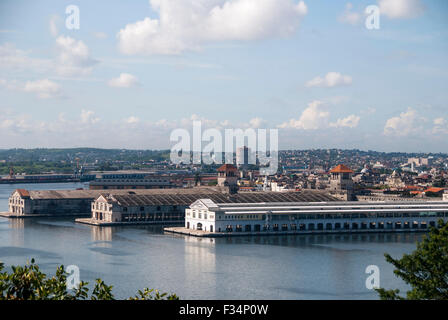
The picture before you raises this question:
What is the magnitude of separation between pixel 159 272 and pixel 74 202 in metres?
23.1

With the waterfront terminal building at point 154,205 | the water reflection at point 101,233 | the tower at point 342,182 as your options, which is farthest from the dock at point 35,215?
the tower at point 342,182

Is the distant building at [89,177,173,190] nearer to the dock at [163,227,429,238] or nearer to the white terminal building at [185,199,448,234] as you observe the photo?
the dock at [163,227,429,238]

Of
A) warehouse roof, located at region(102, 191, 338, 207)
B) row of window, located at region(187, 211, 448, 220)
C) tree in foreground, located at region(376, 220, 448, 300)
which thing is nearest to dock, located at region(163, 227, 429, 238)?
row of window, located at region(187, 211, 448, 220)

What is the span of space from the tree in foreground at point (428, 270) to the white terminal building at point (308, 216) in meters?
20.3

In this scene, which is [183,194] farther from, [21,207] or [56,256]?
[56,256]

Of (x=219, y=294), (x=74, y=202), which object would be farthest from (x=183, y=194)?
(x=219, y=294)

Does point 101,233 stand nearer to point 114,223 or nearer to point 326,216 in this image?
point 114,223

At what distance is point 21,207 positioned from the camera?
136ft

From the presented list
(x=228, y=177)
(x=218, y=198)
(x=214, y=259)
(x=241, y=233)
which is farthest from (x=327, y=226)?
(x=228, y=177)

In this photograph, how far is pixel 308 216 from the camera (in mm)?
32719

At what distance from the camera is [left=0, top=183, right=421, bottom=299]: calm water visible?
18.0 metres
